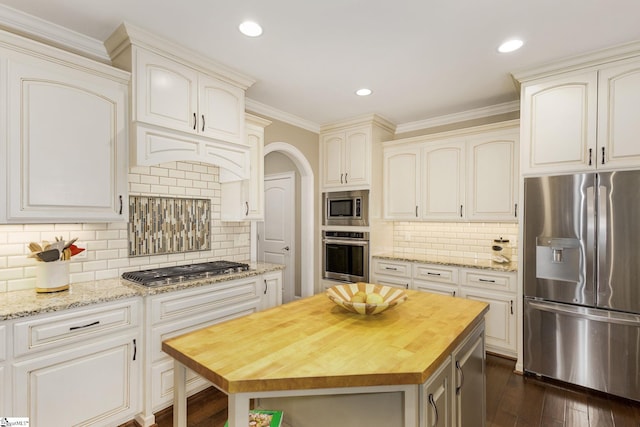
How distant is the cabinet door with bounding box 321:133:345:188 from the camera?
4246 millimetres

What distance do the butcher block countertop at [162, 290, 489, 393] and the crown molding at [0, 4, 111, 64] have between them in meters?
2.24

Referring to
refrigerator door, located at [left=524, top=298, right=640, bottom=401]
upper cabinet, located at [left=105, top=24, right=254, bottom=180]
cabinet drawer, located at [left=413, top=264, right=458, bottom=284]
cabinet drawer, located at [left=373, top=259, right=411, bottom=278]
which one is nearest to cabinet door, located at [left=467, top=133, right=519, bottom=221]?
cabinet drawer, located at [left=413, top=264, right=458, bottom=284]

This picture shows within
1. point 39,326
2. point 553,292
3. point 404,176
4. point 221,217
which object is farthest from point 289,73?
point 553,292

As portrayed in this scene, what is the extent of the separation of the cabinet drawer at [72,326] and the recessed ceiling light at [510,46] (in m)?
3.12

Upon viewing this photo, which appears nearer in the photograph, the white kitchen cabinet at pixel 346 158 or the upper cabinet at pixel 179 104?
the upper cabinet at pixel 179 104

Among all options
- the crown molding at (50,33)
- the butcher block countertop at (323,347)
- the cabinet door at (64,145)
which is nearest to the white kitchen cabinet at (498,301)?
the butcher block countertop at (323,347)

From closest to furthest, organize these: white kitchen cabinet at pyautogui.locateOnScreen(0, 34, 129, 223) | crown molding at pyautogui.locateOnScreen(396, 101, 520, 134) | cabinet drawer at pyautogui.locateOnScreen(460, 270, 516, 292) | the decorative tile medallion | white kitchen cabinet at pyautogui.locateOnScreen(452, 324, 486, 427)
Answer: white kitchen cabinet at pyautogui.locateOnScreen(452, 324, 486, 427) < white kitchen cabinet at pyautogui.locateOnScreen(0, 34, 129, 223) < the decorative tile medallion < cabinet drawer at pyautogui.locateOnScreen(460, 270, 516, 292) < crown molding at pyautogui.locateOnScreen(396, 101, 520, 134)

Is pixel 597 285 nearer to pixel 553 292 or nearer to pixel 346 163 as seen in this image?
pixel 553 292

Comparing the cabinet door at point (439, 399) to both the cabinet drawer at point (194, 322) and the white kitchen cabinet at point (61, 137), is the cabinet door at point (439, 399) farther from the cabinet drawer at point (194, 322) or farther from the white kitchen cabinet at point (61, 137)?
the white kitchen cabinet at point (61, 137)

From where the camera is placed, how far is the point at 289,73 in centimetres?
281

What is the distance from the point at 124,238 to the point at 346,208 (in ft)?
8.31

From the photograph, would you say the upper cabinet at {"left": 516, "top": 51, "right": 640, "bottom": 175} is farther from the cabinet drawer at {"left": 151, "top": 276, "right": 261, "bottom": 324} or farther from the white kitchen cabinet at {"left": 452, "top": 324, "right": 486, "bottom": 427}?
the cabinet drawer at {"left": 151, "top": 276, "right": 261, "bottom": 324}

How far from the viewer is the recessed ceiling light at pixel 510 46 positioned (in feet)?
7.50

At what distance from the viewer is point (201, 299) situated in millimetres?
2416
